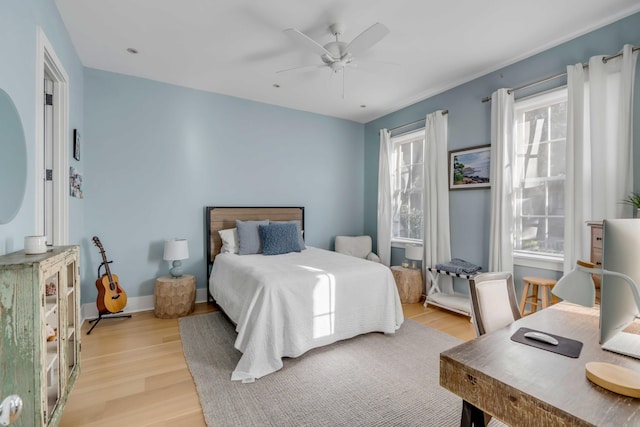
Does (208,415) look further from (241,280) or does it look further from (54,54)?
(54,54)

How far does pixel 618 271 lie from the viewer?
2.93ft

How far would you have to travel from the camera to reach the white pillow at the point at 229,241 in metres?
3.87

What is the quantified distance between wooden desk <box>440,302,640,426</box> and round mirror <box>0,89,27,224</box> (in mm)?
2011

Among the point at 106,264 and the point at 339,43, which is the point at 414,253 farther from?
the point at 106,264

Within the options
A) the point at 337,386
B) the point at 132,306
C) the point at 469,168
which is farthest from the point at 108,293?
the point at 469,168

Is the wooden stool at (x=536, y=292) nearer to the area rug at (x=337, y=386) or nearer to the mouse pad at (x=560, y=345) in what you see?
the area rug at (x=337, y=386)

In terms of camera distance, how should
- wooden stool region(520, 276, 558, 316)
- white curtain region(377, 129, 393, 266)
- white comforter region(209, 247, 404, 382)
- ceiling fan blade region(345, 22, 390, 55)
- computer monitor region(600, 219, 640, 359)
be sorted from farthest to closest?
white curtain region(377, 129, 393, 266)
wooden stool region(520, 276, 558, 316)
white comforter region(209, 247, 404, 382)
ceiling fan blade region(345, 22, 390, 55)
computer monitor region(600, 219, 640, 359)

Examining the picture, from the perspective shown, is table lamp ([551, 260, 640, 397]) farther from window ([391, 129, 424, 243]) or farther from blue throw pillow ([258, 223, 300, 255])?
window ([391, 129, 424, 243])

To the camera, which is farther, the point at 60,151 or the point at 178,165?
the point at 178,165

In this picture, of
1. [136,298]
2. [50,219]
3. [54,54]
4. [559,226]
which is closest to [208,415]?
[50,219]

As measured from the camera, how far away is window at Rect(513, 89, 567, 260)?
117 inches

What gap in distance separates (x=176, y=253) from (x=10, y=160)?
2.19 meters

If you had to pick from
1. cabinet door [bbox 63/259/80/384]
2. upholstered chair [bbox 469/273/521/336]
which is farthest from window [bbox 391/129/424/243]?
cabinet door [bbox 63/259/80/384]

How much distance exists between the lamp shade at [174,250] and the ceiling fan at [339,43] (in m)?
2.53
